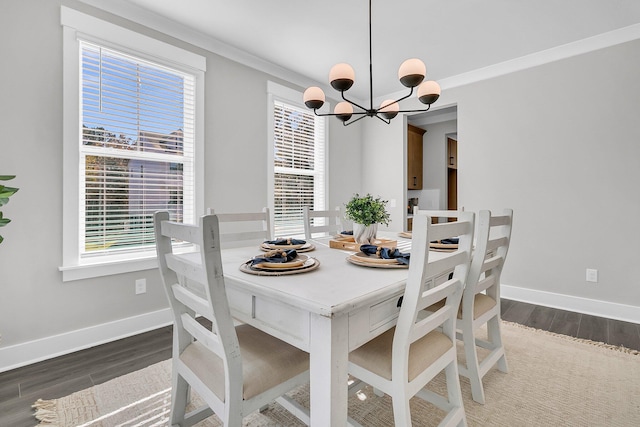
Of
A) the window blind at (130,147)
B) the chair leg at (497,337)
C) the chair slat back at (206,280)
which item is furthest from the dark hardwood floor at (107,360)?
the chair slat back at (206,280)

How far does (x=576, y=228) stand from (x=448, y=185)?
2.98 meters

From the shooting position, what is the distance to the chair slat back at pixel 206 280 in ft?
3.01

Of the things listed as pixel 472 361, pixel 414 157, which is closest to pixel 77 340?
pixel 472 361

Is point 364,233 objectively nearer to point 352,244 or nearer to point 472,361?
point 352,244

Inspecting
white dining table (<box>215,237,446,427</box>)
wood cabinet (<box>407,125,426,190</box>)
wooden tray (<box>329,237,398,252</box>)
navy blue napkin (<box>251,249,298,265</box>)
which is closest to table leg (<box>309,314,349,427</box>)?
white dining table (<box>215,237,446,427</box>)

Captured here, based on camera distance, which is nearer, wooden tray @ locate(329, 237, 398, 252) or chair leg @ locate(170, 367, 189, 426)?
chair leg @ locate(170, 367, 189, 426)

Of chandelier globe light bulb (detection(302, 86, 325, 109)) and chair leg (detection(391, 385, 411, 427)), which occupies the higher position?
chandelier globe light bulb (detection(302, 86, 325, 109))

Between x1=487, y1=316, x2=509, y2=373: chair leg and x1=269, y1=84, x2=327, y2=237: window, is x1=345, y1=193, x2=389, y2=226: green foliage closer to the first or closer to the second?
x1=487, y1=316, x2=509, y2=373: chair leg

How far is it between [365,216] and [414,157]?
4.10 metres

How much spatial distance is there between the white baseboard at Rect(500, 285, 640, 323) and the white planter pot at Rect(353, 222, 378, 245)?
2545mm

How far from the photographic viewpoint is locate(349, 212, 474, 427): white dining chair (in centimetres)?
103

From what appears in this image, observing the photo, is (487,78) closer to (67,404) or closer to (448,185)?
(448,185)

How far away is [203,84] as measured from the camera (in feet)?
9.48

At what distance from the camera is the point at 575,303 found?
304 centimetres
